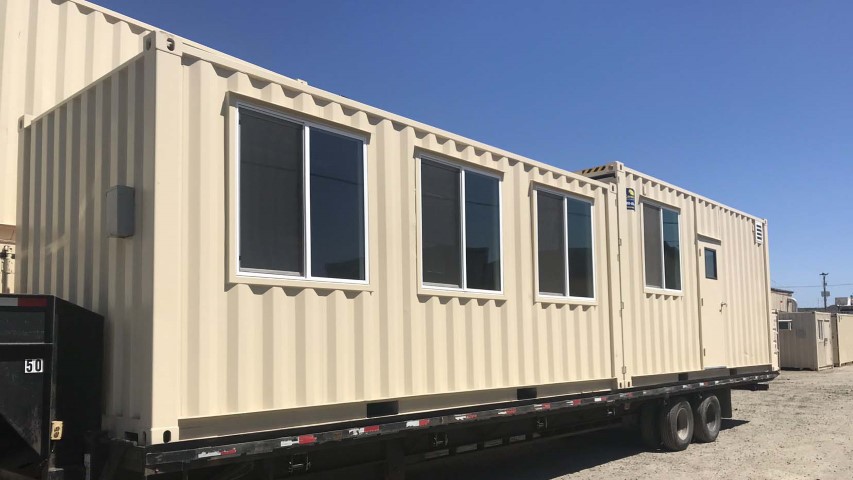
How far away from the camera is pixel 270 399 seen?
4527 millimetres

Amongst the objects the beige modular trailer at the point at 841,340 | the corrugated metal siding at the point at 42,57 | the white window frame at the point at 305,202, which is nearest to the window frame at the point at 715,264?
the white window frame at the point at 305,202

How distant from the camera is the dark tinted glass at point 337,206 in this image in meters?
4.94

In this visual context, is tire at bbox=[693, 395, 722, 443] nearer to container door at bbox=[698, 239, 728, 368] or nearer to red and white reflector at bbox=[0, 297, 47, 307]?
container door at bbox=[698, 239, 728, 368]

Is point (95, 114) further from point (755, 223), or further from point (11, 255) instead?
point (755, 223)

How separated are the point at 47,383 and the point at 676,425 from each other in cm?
825

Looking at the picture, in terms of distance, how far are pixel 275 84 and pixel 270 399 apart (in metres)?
2.08

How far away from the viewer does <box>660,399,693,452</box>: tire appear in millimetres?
9547

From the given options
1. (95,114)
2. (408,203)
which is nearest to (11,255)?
(95,114)

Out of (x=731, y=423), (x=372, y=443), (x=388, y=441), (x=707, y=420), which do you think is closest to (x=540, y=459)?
(x=707, y=420)

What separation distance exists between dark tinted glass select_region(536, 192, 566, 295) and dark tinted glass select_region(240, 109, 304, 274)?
310 centimetres

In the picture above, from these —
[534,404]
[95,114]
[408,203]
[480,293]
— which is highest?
[95,114]

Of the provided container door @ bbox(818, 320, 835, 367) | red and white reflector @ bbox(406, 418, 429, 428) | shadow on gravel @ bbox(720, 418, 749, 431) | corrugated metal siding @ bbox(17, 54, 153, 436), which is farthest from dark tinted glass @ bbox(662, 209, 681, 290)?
container door @ bbox(818, 320, 835, 367)

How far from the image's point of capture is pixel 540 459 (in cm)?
924

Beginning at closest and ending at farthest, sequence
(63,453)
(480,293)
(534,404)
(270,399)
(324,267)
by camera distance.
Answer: (63,453) < (270,399) < (324,267) < (480,293) < (534,404)
